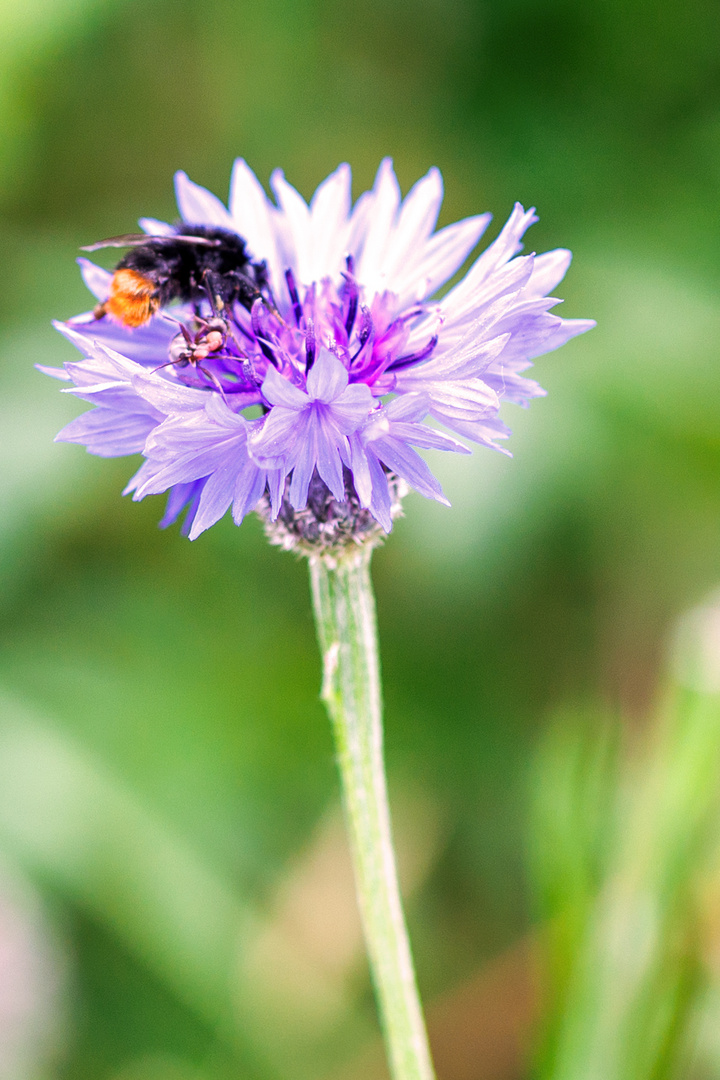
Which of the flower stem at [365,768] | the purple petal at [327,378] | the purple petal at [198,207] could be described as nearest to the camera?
the purple petal at [327,378]

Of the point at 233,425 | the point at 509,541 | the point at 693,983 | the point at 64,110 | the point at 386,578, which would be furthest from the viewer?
the point at 64,110

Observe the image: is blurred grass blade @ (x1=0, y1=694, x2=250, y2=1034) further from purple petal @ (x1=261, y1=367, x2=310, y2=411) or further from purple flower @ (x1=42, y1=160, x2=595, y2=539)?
purple petal @ (x1=261, y1=367, x2=310, y2=411)

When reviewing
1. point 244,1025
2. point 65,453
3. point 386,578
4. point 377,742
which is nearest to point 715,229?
point 386,578

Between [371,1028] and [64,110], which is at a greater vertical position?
[64,110]

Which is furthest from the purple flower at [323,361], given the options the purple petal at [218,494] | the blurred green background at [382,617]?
the blurred green background at [382,617]

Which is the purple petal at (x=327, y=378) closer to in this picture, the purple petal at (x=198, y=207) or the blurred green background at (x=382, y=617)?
the purple petal at (x=198, y=207)

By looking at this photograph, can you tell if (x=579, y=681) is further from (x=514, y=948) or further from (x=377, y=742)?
(x=377, y=742)
